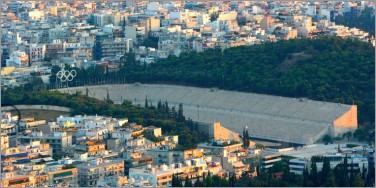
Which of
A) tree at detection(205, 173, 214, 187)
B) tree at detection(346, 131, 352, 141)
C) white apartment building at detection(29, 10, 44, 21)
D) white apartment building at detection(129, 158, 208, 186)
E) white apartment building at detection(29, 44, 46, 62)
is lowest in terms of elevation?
tree at detection(346, 131, 352, 141)

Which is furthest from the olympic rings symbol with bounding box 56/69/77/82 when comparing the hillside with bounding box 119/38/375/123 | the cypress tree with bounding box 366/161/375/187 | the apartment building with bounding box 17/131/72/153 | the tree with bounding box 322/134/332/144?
the cypress tree with bounding box 366/161/375/187

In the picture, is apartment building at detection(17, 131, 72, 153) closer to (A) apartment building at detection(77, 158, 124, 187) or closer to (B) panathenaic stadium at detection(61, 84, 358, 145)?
(A) apartment building at detection(77, 158, 124, 187)

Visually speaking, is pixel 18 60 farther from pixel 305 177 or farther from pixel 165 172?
pixel 305 177

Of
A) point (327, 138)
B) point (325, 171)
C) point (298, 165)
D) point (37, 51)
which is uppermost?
point (325, 171)

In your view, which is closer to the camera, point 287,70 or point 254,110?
point 254,110

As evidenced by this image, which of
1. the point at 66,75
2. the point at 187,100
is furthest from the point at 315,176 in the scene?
the point at 66,75
